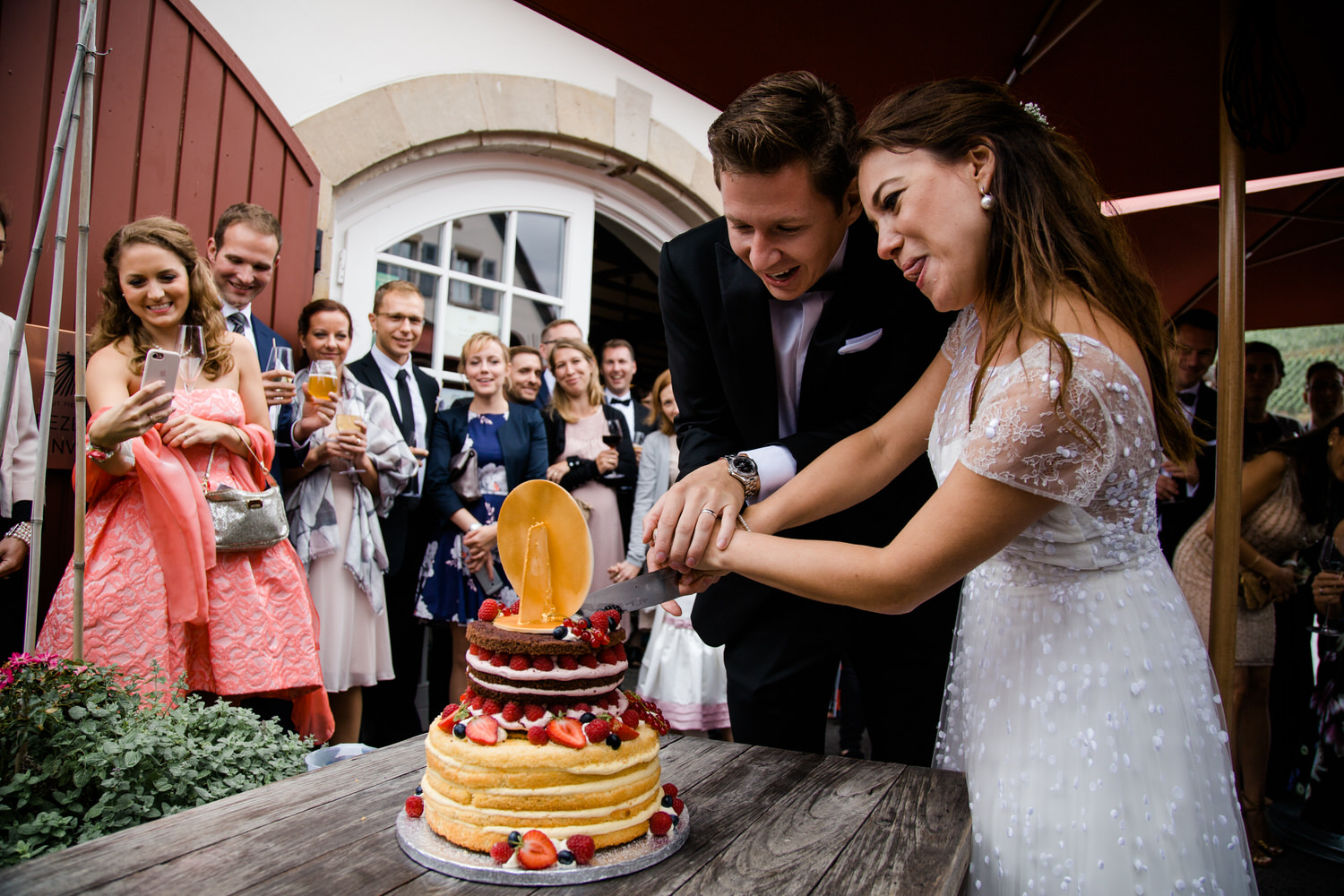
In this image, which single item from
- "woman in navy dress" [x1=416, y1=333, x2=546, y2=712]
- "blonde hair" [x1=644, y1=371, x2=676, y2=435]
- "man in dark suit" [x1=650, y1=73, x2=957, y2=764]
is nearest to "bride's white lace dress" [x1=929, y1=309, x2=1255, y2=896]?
"man in dark suit" [x1=650, y1=73, x2=957, y2=764]

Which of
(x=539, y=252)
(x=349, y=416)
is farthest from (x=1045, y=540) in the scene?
(x=539, y=252)

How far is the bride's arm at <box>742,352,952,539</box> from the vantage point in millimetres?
1792

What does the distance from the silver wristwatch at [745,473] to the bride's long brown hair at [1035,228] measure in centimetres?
51

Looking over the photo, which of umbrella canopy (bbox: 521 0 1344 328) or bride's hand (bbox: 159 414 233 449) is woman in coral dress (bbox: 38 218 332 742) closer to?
bride's hand (bbox: 159 414 233 449)

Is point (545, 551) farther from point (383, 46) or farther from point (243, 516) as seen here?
point (383, 46)

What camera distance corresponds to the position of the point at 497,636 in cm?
135

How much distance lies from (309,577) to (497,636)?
2560 mm

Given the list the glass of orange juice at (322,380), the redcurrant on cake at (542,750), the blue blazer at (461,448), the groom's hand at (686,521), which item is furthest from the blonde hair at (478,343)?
the redcurrant on cake at (542,750)

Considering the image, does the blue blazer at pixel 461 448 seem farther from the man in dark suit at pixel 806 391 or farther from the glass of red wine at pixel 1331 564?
the glass of red wine at pixel 1331 564

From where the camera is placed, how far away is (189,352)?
2.45 meters

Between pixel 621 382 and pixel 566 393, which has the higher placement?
pixel 621 382

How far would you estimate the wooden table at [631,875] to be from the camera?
1.12m

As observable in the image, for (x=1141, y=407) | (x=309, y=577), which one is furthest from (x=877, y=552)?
(x=309, y=577)

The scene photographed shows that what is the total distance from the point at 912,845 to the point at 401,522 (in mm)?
3259
